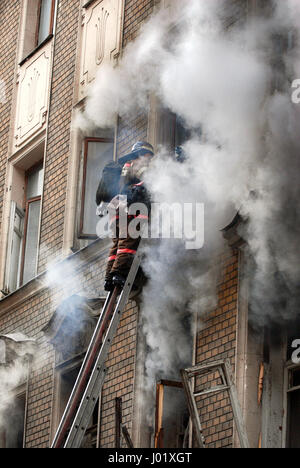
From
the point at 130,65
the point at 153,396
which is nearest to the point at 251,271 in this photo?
the point at 153,396

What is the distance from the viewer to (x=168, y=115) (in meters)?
14.8

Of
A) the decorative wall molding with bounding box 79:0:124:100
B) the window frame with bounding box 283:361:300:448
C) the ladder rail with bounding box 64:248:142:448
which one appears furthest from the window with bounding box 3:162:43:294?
the window frame with bounding box 283:361:300:448

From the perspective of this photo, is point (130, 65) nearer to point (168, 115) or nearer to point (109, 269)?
point (168, 115)

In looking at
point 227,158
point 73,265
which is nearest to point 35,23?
point 73,265

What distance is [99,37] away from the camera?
16.8 meters

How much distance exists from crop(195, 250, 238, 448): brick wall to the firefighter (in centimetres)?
91

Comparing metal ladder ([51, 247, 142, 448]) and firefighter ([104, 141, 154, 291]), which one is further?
firefighter ([104, 141, 154, 291])

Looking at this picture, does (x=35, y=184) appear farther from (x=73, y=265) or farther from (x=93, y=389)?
(x=93, y=389)

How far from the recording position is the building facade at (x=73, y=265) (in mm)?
12250

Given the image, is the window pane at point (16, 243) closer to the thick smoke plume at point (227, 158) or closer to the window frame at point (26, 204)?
the window frame at point (26, 204)

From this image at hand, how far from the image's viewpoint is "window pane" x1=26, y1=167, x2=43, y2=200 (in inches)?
725

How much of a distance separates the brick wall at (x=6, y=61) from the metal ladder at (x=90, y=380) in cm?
640

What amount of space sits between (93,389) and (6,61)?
885 cm

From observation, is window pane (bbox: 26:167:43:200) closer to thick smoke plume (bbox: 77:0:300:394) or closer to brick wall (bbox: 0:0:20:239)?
brick wall (bbox: 0:0:20:239)
